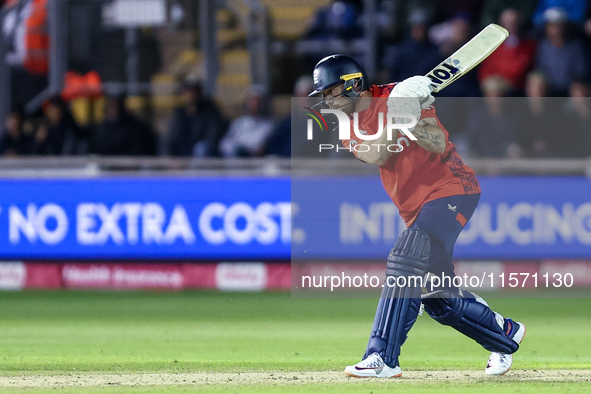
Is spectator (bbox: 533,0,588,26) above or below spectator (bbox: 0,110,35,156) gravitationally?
above

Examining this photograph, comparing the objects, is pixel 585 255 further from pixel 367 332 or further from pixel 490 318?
pixel 490 318

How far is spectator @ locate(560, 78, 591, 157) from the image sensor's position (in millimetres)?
10414

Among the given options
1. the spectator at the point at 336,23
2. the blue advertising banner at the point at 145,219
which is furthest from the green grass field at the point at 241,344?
the spectator at the point at 336,23

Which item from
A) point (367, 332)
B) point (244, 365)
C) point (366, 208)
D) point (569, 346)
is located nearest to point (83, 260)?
point (366, 208)

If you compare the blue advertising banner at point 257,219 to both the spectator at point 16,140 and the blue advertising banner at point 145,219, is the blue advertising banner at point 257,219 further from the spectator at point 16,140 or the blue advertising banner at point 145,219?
the spectator at point 16,140

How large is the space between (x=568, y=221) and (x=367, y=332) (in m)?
3.23

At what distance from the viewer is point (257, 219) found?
432 inches

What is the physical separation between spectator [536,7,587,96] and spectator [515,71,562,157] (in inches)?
35.8

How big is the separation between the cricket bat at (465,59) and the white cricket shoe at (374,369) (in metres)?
1.60

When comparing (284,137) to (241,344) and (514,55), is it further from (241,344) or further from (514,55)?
(241,344)

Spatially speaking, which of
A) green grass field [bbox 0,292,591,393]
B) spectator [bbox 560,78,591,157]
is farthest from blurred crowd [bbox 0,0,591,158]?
green grass field [bbox 0,292,591,393]

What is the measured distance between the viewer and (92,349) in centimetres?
750

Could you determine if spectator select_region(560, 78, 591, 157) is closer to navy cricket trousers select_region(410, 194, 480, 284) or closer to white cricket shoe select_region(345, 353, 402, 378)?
navy cricket trousers select_region(410, 194, 480, 284)

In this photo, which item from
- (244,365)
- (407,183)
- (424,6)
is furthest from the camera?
(424,6)
